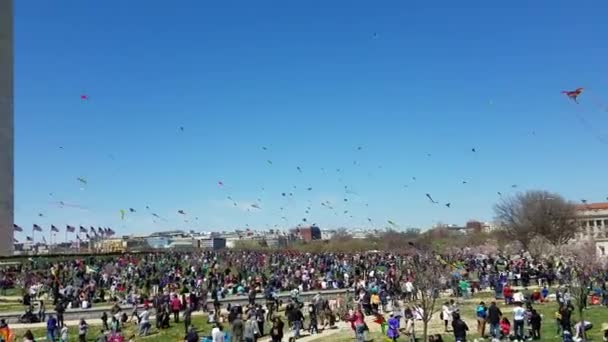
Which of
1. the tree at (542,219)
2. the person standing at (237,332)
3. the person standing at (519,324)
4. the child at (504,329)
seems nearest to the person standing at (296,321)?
the person standing at (237,332)

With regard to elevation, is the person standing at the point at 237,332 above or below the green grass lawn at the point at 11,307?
below

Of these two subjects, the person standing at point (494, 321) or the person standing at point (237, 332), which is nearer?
the person standing at point (494, 321)

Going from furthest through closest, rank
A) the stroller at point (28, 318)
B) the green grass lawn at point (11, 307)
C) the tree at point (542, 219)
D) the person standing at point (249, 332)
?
the tree at point (542, 219) < the green grass lawn at point (11, 307) < the stroller at point (28, 318) < the person standing at point (249, 332)

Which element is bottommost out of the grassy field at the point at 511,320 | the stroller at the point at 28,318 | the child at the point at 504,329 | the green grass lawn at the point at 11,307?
the grassy field at the point at 511,320

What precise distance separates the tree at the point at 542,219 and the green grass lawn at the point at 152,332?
2458 inches

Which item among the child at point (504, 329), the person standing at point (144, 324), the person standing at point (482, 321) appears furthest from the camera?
the person standing at point (144, 324)

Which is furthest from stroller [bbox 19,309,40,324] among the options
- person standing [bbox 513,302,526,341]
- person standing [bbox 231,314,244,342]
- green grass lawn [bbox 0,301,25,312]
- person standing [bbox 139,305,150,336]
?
person standing [bbox 513,302,526,341]

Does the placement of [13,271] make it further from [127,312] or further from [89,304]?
[127,312]

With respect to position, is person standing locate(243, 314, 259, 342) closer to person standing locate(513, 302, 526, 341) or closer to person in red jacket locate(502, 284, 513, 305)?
person standing locate(513, 302, 526, 341)

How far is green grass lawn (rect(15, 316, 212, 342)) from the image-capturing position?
25438 millimetres

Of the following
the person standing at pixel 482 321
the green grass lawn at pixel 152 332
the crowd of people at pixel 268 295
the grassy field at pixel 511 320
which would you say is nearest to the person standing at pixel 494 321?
the crowd of people at pixel 268 295

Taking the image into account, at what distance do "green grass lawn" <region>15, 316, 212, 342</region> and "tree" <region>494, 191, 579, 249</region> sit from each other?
62.4 metres

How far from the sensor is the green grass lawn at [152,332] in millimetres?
25438

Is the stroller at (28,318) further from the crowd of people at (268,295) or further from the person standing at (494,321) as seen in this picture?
the person standing at (494,321)
